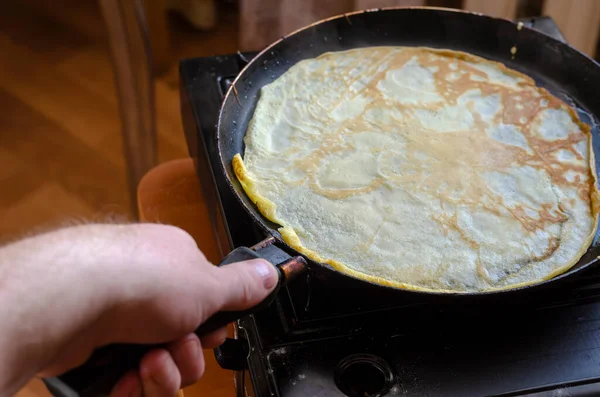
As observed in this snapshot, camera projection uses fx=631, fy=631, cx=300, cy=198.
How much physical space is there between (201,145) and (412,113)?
0.42 meters

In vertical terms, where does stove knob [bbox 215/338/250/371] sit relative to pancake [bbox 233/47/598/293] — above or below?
below

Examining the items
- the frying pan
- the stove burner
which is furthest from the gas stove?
the frying pan

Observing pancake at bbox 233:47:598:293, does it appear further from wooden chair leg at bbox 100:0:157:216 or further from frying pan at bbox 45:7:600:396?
wooden chair leg at bbox 100:0:157:216

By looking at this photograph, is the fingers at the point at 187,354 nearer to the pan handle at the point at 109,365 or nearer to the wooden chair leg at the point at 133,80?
the pan handle at the point at 109,365

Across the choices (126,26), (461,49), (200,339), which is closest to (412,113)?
(461,49)

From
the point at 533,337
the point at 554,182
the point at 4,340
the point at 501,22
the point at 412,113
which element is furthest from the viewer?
the point at 501,22

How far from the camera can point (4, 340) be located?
63 centimetres

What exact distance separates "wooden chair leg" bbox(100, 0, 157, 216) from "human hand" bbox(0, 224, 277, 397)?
1244mm

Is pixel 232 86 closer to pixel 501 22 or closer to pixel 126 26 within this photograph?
pixel 501 22

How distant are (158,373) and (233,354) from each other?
0.70ft

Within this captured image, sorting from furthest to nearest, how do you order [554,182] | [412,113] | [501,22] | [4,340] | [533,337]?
[501,22] → [412,113] → [554,182] → [533,337] → [4,340]

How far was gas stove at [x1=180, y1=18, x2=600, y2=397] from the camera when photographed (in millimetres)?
870

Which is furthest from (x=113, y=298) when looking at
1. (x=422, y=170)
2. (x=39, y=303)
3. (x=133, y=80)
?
(x=133, y=80)

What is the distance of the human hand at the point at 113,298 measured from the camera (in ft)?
2.13
